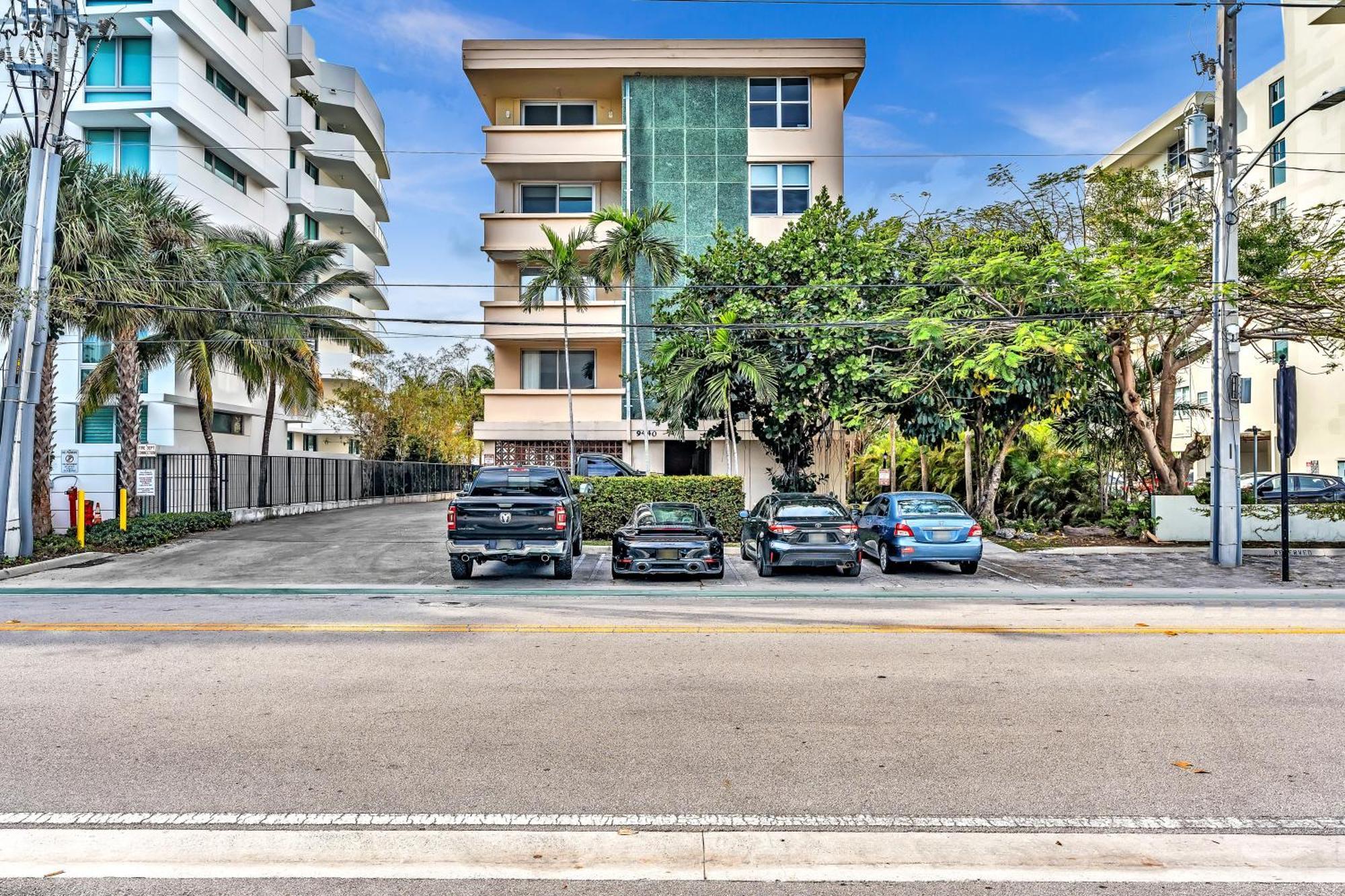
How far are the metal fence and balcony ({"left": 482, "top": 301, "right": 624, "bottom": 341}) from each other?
4.96 metres

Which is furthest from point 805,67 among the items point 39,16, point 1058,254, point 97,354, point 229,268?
point 97,354

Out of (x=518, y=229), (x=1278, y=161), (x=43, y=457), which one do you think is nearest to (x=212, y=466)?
(x=43, y=457)

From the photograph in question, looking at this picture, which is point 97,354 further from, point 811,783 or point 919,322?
point 811,783

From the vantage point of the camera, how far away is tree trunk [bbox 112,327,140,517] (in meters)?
21.9

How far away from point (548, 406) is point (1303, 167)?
31.2 metres

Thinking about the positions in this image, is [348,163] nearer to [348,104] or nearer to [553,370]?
[348,104]

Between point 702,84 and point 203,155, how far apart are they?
1835 cm

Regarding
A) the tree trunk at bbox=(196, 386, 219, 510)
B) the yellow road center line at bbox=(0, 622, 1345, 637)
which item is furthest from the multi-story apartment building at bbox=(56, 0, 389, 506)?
the yellow road center line at bbox=(0, 622, 1345, 637)

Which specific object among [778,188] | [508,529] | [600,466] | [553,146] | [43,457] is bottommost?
[508,529]

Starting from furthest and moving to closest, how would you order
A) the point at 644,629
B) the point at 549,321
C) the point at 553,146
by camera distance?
the point at 553,146
the point at 549,321
the point at 644,629

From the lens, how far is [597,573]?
17031 mm

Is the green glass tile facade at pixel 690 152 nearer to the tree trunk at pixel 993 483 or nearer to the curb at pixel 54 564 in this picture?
the tree trunk at pixel 993 483

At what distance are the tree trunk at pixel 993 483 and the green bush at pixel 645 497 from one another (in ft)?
21.8

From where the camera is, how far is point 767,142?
1228 inches
